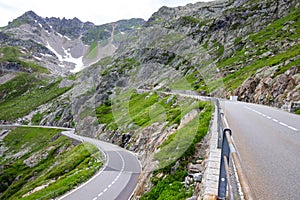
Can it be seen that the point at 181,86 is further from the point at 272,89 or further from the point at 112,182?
the point at 112,182

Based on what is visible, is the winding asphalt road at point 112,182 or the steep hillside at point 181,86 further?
the winding asphalt road at point 112,182

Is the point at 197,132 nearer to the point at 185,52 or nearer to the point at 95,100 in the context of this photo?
the point at 95,100

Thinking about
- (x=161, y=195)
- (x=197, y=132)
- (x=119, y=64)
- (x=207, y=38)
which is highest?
(x=207, y=38)

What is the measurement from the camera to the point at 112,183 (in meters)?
30.9

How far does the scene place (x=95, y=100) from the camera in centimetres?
12900

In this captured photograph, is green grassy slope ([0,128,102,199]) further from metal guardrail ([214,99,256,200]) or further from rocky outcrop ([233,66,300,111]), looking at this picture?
rocky outcrop ([233,66,300,111])

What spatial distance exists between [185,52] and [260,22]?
4246 centimetres

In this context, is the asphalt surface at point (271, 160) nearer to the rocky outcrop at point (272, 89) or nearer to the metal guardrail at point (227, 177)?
the metal guardrail at point (227, 177)

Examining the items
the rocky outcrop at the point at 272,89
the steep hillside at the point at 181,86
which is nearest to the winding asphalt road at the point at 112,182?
the steep hillside at the point at 181,86

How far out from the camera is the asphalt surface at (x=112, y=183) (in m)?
26.6

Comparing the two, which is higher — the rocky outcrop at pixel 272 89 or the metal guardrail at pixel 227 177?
the rocky outcrop at pixel 272 89

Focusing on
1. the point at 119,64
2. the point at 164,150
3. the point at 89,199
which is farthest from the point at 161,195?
the point at 119,64

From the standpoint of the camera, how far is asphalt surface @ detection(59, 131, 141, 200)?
1045 inches

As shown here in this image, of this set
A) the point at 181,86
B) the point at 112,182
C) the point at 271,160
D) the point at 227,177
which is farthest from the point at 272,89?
the point at 181,86
